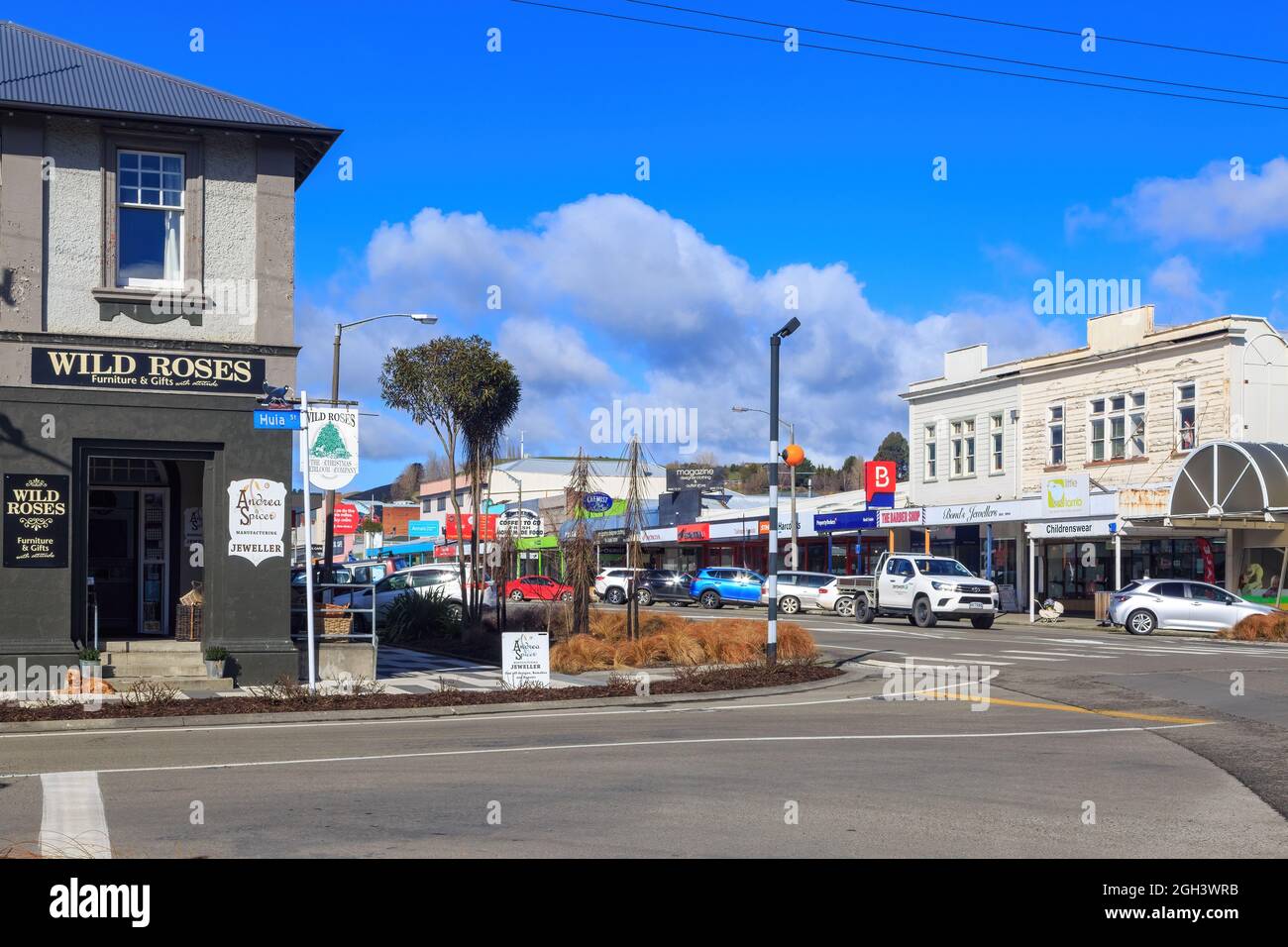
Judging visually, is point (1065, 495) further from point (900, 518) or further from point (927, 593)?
point (900, 518)

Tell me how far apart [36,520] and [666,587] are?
116 feet

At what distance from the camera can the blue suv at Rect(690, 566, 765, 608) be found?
4791 cm

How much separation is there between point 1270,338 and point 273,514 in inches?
1271

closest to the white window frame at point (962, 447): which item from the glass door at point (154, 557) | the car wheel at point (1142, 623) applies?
the car wheel at point (1142, 623)

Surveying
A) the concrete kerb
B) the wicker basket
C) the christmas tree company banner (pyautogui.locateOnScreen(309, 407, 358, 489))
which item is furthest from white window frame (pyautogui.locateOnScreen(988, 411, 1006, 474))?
the christmas tree company banner (pyautogui.locateOnScreen(309, 407, 358, 489))

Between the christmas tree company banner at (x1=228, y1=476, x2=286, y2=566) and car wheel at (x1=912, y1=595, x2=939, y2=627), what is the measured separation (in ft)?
71.5

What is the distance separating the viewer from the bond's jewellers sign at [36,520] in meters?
17.5

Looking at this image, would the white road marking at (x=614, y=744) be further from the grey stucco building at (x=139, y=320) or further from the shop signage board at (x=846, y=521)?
the shop signage board at (x=846, y=521)

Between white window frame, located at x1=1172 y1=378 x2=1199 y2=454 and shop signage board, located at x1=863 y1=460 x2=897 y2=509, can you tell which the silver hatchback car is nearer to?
white window frame, located at x1=1172 y1=378 x2=1199 y2=454

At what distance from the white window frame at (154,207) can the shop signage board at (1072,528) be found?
29.0 meters

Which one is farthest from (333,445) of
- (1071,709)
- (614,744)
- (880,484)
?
(880,484)

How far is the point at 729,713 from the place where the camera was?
16594 mm

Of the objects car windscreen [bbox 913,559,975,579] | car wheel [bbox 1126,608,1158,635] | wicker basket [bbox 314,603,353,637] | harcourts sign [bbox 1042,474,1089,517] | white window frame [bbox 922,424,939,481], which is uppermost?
white window frame [bbox 922,424,939,481]
